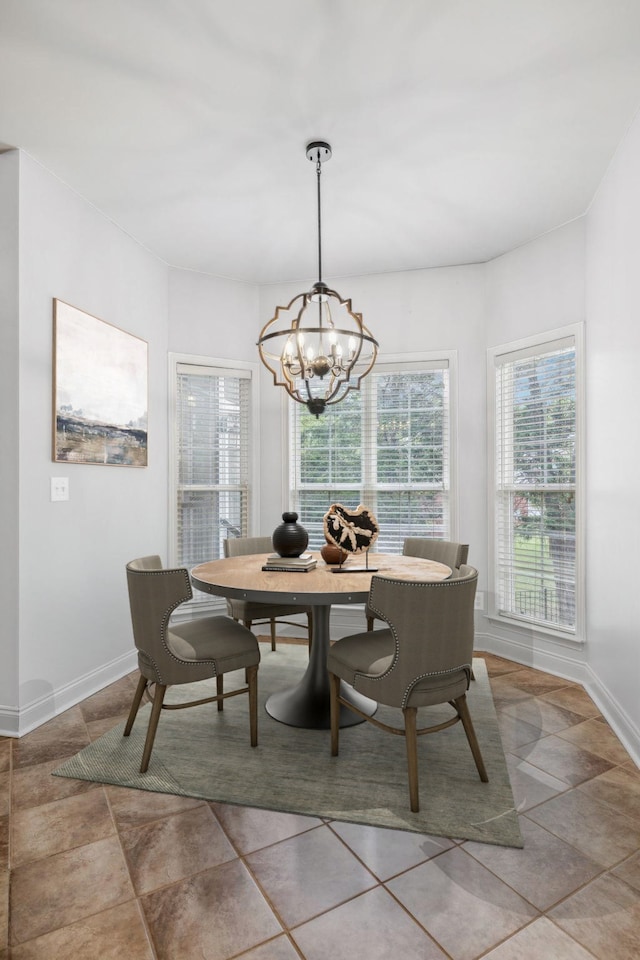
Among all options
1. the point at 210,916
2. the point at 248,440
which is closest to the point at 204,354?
the point at 248,440

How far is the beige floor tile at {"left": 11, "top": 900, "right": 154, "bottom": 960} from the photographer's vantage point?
1428 millimetres

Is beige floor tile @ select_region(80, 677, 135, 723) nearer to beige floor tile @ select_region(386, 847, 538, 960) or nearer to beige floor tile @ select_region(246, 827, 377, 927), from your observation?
beige floor tile @ select_region(246, 827, 377, 927)

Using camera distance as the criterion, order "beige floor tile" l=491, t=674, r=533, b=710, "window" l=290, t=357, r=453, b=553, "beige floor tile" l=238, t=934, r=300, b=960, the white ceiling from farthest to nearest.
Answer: "window" l=290, t=357, r=453, b=553, "beige floor tile" l=491, t=674, r=533, b=710, the white ceiling, "beige floor tile" l=238, t=934, r=300, b=960

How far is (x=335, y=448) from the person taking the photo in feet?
14.3

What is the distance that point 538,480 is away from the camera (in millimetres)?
3668

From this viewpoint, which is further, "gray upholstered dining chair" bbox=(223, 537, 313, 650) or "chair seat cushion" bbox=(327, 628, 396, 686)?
"gray upholstered dining chair" bbox=(223, 537, 313, 650)

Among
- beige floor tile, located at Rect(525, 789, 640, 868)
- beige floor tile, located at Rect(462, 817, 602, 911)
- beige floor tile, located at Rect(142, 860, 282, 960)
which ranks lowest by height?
beige floor tile, located at Rect(142, 860, 282, 960)

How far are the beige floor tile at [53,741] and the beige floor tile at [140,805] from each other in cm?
45

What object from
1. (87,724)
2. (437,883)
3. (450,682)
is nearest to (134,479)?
(87,724)

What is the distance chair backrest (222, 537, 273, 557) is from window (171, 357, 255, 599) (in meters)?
0.80

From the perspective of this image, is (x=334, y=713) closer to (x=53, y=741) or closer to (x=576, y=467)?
(x=53, y=741)

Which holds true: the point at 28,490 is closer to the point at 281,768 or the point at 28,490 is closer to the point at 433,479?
the point at 281,768

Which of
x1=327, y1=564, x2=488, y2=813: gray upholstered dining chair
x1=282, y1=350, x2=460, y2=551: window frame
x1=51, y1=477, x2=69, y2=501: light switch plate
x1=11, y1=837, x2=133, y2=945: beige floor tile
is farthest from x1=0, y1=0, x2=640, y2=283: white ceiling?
x1=11, y1=837, x2=133, y2=945: beige floor tile

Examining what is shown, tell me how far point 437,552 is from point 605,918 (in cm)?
206
